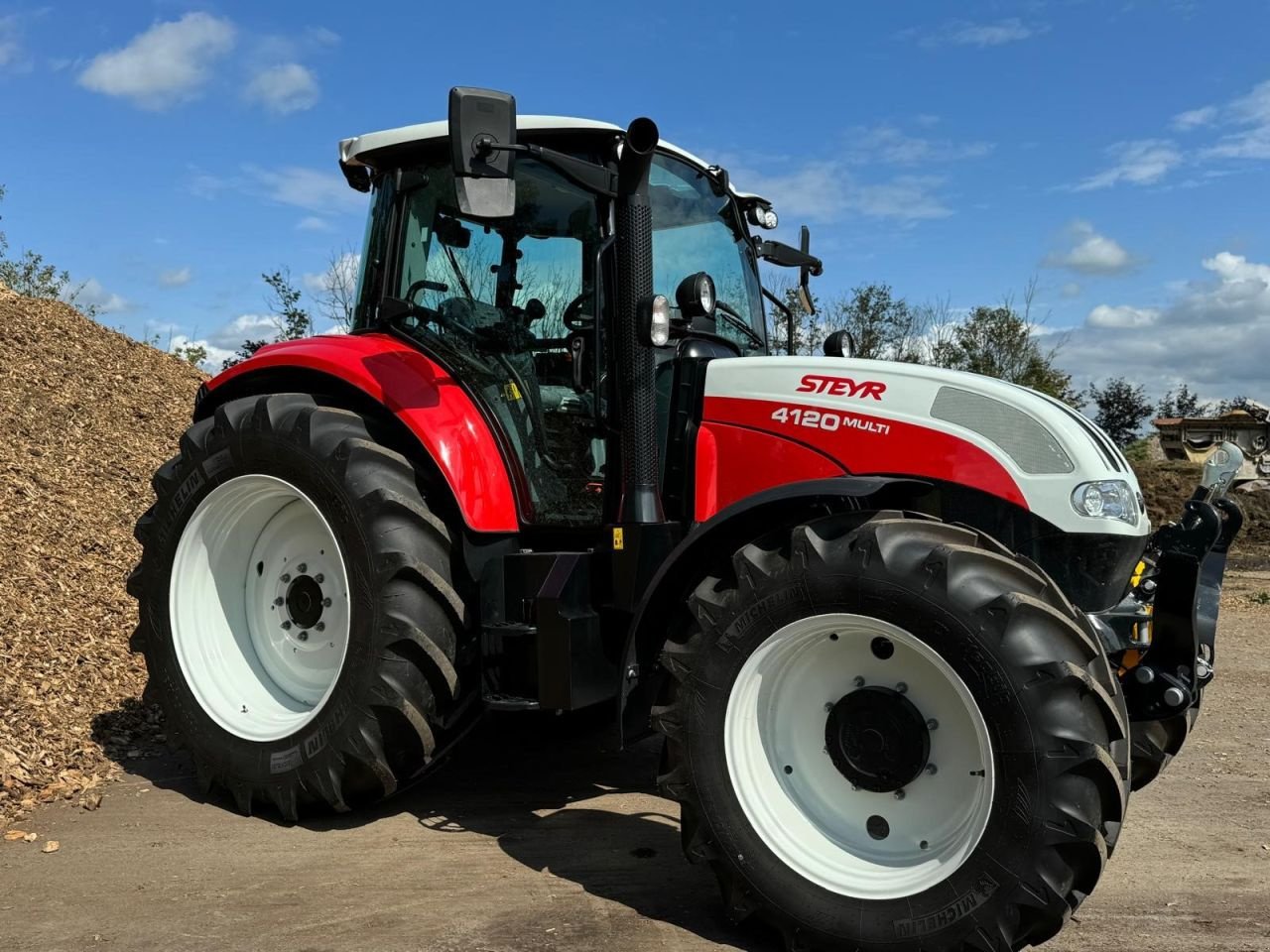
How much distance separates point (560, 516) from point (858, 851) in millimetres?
1650

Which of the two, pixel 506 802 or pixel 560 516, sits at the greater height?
pixel 560 516

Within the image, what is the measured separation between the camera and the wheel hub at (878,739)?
313cm

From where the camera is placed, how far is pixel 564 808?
4402 millimetres

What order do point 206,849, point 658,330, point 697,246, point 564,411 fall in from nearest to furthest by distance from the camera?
point 658,330, point 206,849, point 564,411, point 697,246

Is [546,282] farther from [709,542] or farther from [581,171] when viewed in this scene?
[709,542]

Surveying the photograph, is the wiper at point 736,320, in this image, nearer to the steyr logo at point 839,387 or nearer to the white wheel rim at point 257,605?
the steyr logo at point 839,387

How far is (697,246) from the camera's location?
14.6ft

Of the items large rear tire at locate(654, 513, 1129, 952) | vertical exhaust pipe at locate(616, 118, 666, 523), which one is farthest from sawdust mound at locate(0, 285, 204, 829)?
large rear tire at locate(654, 513, 1129, 952)

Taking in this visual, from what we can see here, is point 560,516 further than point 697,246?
No

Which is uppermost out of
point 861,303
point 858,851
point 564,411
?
point 861,303

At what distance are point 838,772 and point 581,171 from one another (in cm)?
212

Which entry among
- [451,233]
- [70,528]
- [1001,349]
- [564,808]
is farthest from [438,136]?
[1001,349]

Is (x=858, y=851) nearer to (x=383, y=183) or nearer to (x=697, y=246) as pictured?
(x=697, y=246)

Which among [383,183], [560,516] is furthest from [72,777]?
[383,183]
